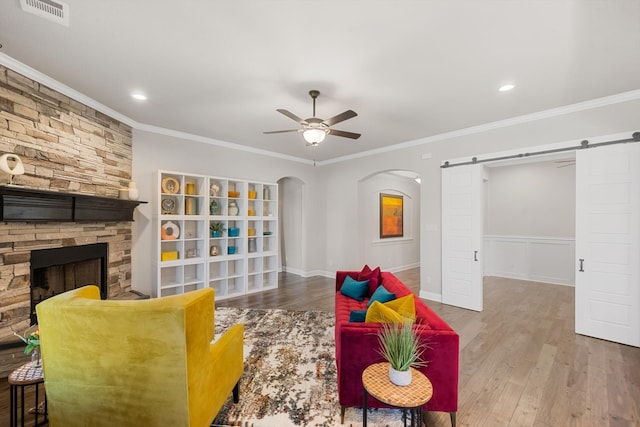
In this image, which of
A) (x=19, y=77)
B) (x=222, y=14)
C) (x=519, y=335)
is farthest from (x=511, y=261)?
(x=19, y=77)

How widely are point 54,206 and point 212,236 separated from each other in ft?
7.56

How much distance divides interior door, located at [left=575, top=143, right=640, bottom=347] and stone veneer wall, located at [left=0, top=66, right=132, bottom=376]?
6135 millimetres

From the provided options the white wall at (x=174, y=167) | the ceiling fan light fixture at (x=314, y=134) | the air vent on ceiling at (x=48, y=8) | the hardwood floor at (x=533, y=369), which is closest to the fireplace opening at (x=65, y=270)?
the white wall at (x=174, y=167)

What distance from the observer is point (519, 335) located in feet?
11.3

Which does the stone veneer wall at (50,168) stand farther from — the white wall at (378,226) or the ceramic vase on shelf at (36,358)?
the white wall at (378,226)

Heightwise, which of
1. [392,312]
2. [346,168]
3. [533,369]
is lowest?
[533,369]

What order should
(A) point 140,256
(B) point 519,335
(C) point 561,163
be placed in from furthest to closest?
(C) point 561,163 → (A) point 140,256 → (B) point 519,335

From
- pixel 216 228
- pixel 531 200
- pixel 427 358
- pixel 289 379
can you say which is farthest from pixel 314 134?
pixel 531 200

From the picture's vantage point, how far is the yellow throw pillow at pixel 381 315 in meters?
1.96

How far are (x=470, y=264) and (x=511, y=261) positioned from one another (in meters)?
3.12

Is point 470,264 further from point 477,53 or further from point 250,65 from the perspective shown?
point 250,65

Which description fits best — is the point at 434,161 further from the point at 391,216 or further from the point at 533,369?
the point at 533,369

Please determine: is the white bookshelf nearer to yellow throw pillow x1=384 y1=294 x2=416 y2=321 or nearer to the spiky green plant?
yellow throw pillow x1=384 y1=294 x2=416 y2=321

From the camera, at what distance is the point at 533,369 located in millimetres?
2672
